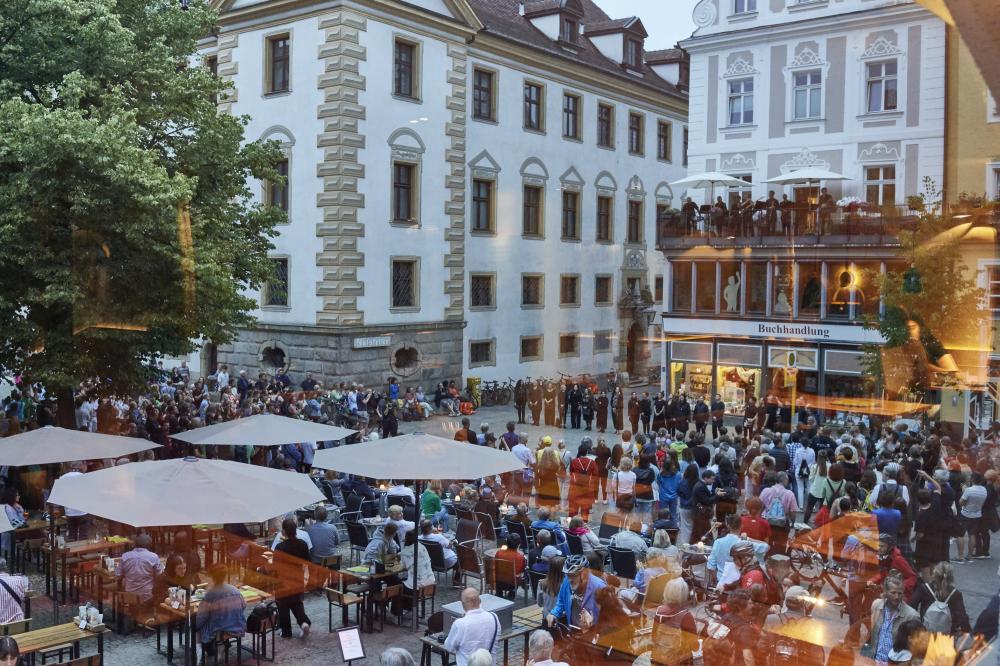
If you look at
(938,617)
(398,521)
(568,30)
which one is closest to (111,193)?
(398,521)

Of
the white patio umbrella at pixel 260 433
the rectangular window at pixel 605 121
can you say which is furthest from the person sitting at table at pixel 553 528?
the rectangular window at pixel 605 121

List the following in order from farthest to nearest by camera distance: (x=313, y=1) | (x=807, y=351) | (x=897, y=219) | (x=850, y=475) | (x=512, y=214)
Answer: (x=512, y=214) < (x=313, y=1) < (x=807, y=351) < (x=850, y=475) < (x=897, y=219)

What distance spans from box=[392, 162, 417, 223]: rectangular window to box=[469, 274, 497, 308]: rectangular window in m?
3.16

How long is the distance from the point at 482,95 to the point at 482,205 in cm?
338

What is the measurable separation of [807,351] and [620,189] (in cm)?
2040

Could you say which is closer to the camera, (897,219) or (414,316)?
(897,219)

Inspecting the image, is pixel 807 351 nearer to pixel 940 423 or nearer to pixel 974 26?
pixel 940 423

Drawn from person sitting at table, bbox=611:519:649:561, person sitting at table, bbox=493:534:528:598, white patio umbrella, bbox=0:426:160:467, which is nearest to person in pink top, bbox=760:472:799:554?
person sitting at table, bbox=611:519:649:561

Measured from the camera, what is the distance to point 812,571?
10.6 meters

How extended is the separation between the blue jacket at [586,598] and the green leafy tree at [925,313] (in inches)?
145

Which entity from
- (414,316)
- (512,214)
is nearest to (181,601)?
(414,316)

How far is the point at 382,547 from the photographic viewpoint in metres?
10.0

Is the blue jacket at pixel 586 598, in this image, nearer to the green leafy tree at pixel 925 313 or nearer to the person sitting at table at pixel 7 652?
the green leafy tree at pixel 925 313

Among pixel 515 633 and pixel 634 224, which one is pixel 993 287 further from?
pixel 634 224
